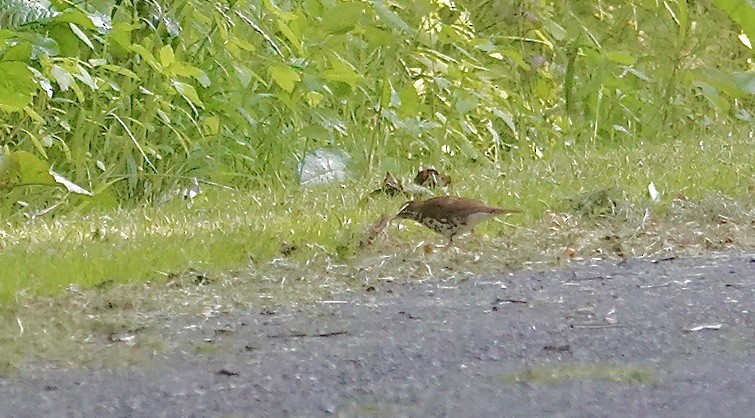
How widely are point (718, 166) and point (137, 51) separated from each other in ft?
9.36

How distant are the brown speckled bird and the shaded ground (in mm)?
657

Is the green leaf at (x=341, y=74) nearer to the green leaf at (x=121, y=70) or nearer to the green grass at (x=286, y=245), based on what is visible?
the green grass at (x=286, y=245)

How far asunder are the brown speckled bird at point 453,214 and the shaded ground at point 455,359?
0.66 metres

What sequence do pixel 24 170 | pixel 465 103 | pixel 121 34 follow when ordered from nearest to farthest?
1. pixel 24 170
2. pixel 121 34
3. pixel 465 103

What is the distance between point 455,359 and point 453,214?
71.1 inches

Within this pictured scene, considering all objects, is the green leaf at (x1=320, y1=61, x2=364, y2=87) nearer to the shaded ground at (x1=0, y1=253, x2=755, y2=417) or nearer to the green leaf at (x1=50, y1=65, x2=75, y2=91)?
the green leaf at (x1=50, y1=65, x2=75, y2=91)

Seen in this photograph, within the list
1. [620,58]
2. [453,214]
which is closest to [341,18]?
[453,214]

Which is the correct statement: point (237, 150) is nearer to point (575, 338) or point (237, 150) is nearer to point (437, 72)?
point (437, 72)

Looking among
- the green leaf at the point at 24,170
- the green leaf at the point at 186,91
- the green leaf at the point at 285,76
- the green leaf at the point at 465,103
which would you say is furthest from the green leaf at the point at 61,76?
the green leaf at the point at 465,103

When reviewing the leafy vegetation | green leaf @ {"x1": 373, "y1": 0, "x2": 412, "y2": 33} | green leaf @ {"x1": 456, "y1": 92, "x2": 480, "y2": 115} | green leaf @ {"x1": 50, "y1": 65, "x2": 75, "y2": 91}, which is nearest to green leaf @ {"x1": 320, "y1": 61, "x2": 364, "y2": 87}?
the leafy vegetation

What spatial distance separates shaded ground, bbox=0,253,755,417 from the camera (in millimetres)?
2668

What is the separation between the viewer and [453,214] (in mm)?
4891

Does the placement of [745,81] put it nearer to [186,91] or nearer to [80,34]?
[186,91]

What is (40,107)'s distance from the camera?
7.01 metres
